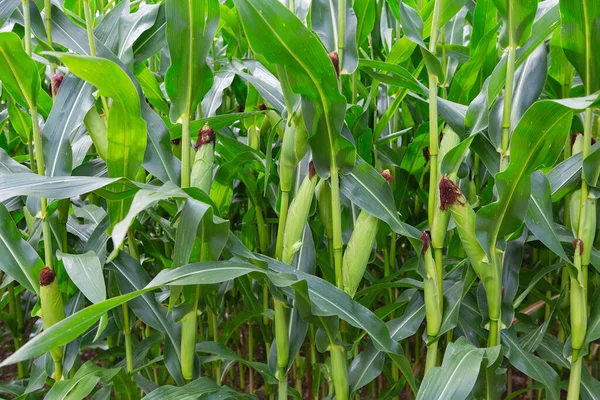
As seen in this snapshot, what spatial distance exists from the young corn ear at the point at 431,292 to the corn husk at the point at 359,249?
0.09m

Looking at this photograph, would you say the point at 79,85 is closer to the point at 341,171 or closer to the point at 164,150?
the point at 164,150

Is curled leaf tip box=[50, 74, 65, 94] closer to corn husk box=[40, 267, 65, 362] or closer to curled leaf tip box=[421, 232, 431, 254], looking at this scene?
corn husk box=[40, 267, 65, 362]

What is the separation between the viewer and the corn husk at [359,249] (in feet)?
3.11

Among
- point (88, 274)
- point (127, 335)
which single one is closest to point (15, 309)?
point (127, 335)

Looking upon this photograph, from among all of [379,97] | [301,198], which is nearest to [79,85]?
[301,198]

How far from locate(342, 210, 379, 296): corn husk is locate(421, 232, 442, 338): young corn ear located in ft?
0.28

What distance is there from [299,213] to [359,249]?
0.12m

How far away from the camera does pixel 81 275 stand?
88 cm

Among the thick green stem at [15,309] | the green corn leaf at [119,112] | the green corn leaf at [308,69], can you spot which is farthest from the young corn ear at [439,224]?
the thick green stem at [15,309]

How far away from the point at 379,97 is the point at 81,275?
0.84 metres

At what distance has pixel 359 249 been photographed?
37.3 inches

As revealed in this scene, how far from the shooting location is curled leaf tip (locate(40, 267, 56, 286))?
36.8 inches

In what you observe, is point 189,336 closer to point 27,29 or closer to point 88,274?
point 88,274

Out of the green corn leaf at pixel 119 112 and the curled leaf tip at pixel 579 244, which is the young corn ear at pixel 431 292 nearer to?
the curled leaf tip at pixel 579 244
